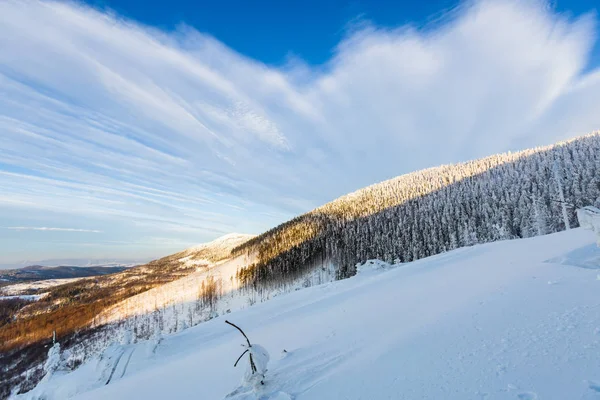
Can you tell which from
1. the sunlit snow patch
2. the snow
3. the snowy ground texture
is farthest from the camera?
the sunlit snow patch

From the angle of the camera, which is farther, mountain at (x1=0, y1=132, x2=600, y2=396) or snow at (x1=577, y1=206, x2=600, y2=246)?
mountain at (x1=0, y1=132, x2=600, y2=396)

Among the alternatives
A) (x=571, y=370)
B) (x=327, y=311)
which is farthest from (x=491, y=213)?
(x=571, y=370)

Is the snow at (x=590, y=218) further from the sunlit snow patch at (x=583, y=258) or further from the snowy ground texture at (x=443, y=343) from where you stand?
the snowy ground texture at (x=443, y=343)

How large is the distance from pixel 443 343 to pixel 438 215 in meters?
96.0

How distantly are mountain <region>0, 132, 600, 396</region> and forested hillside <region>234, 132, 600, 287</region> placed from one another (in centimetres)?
44

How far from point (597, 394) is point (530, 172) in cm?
12743

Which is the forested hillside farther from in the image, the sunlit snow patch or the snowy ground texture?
the snowy ground texture

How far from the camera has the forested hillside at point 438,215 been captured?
7131 centimetres

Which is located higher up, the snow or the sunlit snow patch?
the snow

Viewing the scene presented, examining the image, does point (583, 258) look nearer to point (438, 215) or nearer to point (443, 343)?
point (443, 343)

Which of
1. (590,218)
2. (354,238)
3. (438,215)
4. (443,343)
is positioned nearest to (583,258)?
(590,218)

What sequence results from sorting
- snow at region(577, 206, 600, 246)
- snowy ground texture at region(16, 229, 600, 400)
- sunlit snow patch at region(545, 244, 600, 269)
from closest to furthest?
snowy ground texture at region(16, 229, 600, 400), snow at region(577, 206, 600, 246), sunlit snow patch at region(545, 244, 600, 269)

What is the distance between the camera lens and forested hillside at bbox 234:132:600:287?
2808 inches

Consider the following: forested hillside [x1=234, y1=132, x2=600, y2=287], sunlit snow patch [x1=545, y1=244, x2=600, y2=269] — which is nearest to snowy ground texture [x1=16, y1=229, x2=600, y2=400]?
sunlit snow patch [x1=545, y1=244, x2=600, y2=269]
